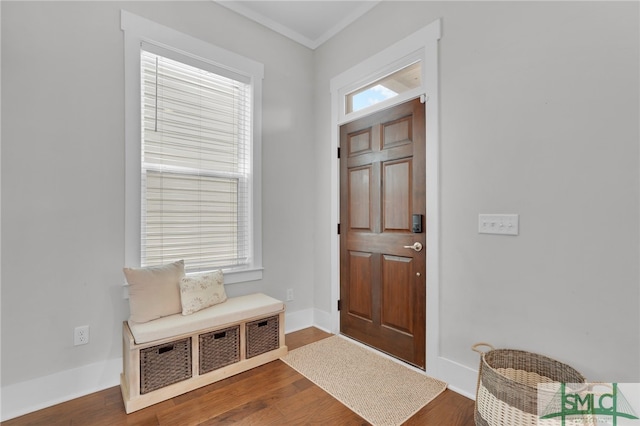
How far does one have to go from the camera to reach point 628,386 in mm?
1428

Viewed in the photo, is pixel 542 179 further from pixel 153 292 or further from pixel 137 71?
pixel 137 71

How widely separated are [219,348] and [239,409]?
0.46 meters

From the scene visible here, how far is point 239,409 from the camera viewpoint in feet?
5.98

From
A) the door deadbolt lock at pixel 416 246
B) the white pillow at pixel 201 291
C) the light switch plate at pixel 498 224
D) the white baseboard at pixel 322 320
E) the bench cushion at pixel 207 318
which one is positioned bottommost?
the white baseboard at pixel 322 320

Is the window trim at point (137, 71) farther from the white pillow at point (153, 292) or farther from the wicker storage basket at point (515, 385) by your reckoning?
the wicker storage basket at point (515, 385)

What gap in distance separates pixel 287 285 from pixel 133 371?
1495 mm

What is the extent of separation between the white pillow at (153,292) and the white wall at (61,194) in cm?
20

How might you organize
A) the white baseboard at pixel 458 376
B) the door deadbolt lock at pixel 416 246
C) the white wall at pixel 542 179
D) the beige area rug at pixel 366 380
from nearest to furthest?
the white wall at pixel 542 179, the beige area rug at pixel 366 380, the white baseboard at pixel 458 376, the door deadbolt lock at pixel 416 246

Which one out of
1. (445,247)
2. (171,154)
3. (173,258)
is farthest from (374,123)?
(173,258)

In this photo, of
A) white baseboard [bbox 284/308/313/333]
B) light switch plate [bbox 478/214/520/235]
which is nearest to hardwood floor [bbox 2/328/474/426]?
white baseboard [bbox 284/308/313/333]

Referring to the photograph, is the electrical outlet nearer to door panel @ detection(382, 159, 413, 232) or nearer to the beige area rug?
the beige area rug

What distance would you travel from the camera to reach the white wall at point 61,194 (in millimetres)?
1787

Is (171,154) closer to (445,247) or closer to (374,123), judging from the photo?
(374,123)
